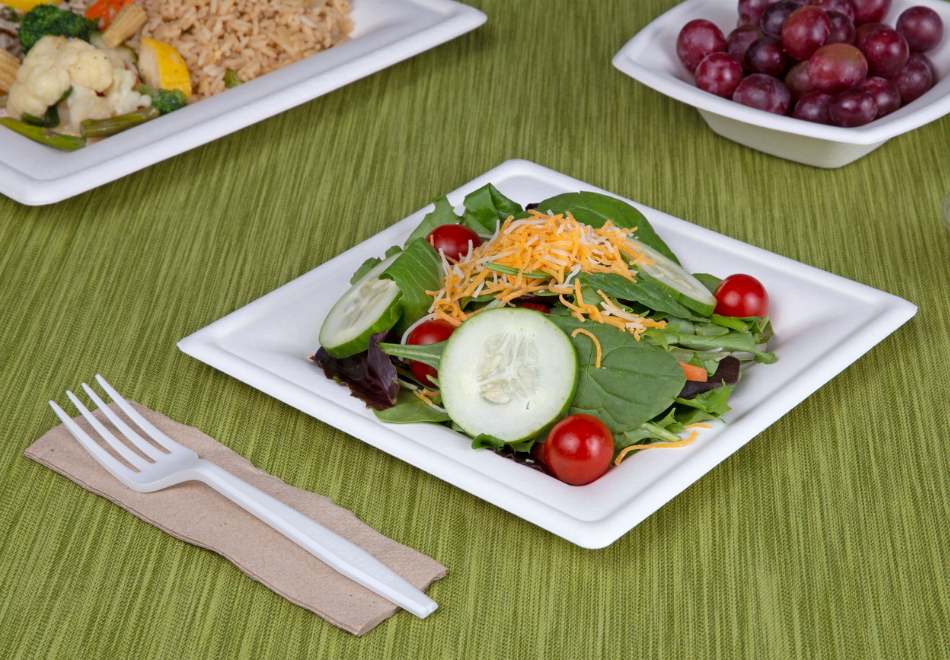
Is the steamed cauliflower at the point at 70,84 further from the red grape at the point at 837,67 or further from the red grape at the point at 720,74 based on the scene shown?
the red grape at the point at 837,67

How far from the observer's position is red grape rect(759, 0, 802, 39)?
1716mm

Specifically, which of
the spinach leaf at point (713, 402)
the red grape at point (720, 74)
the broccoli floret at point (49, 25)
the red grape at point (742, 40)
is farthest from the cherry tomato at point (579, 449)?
the broccoli floret at point (49, 25)

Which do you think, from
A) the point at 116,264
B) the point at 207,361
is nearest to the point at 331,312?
the point at 207,361

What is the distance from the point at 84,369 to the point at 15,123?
2.41 ft

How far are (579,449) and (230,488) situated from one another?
393mm

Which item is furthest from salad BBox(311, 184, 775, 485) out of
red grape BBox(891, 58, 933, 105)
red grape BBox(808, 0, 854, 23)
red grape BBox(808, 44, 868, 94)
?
red grape BBox(808, 0, 854, 23)

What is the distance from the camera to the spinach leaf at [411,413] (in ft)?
3.56

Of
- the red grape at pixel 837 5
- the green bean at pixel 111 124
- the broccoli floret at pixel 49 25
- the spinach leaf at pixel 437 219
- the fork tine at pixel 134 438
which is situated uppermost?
the red grape at pixel 837 5

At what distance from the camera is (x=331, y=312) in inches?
49.0

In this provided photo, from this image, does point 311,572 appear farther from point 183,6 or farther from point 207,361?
point 183,6

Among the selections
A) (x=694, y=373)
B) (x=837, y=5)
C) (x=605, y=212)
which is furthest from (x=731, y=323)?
(x=837, y=5)

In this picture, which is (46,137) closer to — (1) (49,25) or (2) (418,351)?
(1) (49,25)

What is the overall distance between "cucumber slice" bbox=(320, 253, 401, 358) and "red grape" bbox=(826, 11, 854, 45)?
0.98 metres

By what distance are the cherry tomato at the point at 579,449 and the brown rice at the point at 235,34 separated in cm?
134
